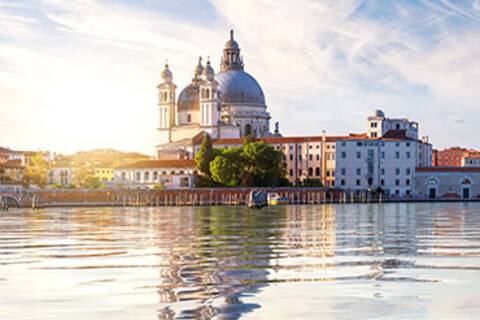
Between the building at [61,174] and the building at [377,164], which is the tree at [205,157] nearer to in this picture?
the building at [377,164]

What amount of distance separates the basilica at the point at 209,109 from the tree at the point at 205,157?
15.4 meters

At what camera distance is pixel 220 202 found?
88.8 meters

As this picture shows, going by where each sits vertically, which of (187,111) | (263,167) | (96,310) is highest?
(187,111)

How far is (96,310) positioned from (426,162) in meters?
111

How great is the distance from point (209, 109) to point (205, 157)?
19.1 m

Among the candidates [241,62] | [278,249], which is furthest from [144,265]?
[241,62]

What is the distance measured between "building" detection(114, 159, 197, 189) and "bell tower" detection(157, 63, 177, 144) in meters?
11.5

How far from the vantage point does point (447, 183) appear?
10525 centimetres

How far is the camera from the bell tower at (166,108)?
119 meters

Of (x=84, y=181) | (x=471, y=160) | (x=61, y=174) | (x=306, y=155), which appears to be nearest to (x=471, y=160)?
(x=471, y=160)

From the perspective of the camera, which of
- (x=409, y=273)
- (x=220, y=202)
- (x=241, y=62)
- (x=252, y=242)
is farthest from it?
(x=241, y=62)

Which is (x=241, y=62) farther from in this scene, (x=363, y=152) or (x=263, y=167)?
(x=263, y=167)

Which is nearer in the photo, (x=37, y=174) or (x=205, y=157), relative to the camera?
(x=205, y=157)

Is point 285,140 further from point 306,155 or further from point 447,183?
point 447,183
